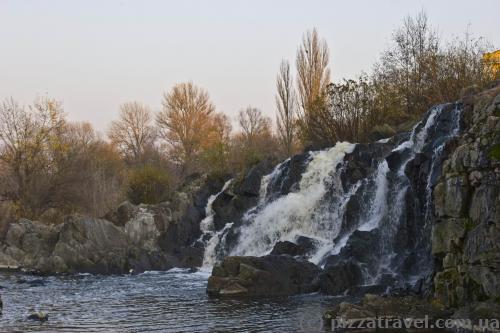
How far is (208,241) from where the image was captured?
29234mm

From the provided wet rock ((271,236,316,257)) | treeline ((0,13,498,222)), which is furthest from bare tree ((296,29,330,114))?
wet rock ((271,236,316,257))

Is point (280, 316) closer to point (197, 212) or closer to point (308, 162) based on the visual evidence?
point (308, 162)

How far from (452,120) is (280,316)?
892 centimetres

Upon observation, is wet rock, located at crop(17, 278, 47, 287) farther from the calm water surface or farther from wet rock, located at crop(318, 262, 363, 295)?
wet rock, located at crop(318, 262, 363, 295)

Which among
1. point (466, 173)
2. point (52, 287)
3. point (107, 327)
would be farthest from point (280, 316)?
point (52, 287)

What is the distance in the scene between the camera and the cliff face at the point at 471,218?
42.0ft

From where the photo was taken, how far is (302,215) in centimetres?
2489

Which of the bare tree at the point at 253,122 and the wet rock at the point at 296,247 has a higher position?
the bare tree at the point at 253,122

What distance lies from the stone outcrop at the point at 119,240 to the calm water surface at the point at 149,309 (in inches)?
Result: 182

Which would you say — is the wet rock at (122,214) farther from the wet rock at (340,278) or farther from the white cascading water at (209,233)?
the wet rock at (340,278)

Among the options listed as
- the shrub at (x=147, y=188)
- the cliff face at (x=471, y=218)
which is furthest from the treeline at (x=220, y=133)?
the cliff face at (x=471, y=218)

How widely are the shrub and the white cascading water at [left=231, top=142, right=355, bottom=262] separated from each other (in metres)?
10.5

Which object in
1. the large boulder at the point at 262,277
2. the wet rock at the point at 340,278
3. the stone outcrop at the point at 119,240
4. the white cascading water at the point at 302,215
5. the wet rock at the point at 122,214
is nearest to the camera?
the wet rock at the point at 340,278

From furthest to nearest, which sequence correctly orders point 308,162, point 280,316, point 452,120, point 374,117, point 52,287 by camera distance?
point 374,117
point 308,162
point 52,287
point 452,120
point 280,316
